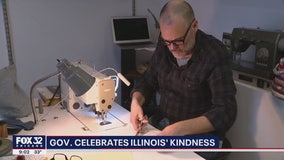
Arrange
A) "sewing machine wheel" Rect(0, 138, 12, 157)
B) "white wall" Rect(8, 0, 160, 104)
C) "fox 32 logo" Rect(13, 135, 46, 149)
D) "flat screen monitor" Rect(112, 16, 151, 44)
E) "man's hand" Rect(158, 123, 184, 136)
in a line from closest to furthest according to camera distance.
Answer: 1. "fox 32 logo" Rect(13, 135, 46, 149)
2. "sewing machine wheel" Rect(0, 138, 12, 157)
3. "man's hand" Rect(158, 123, 184, 136)
4. "white wall" Rect(8, 0, 160, 104)
5. "flat screen monitor" Rect(112, 16, 151, 44)

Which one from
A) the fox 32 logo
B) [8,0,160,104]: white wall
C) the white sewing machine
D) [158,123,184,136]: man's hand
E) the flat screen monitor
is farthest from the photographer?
the flat screen monitor

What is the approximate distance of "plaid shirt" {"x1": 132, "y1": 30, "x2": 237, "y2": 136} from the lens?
161cm

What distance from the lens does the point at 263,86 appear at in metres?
1.84

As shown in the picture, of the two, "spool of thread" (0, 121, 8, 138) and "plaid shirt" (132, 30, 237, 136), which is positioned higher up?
"plaid shirt" (132, 30, 237, 136)

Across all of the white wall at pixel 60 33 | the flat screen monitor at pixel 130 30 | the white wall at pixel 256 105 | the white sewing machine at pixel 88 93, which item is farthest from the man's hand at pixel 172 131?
the white wall at pixel 60 33

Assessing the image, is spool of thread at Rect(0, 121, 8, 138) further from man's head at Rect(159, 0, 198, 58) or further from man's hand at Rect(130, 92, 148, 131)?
man's head at Rect(159, 0, 198, 58)

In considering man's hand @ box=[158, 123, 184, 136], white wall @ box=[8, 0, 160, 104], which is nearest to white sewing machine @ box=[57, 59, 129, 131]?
man's hand @ box=[158, 123, 184, 136]

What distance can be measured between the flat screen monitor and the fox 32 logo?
1.93 metres

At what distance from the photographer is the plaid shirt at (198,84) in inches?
63.5

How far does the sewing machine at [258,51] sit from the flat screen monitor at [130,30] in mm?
1173

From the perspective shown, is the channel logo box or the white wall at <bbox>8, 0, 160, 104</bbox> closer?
the channel logo box

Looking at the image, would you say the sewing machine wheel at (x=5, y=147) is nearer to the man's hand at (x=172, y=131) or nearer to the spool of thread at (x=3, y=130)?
the spool of thread at (x=3, y=130)

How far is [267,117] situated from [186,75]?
0.52 meters

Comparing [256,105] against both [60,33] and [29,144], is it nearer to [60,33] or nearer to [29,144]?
[29,144]
